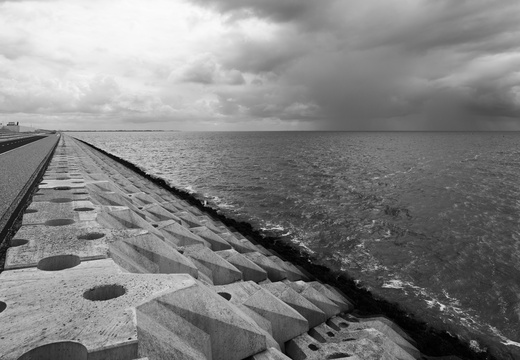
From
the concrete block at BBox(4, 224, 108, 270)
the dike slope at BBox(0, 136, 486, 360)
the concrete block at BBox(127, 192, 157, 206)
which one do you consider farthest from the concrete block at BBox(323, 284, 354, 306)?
the concrete block at BBox(127, 192, 157, 206)

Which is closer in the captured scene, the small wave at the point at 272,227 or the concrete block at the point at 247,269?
the concrete block at the point at 247,269

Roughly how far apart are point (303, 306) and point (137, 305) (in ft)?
16.6

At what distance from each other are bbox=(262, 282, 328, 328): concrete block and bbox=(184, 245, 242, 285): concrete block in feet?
3.81

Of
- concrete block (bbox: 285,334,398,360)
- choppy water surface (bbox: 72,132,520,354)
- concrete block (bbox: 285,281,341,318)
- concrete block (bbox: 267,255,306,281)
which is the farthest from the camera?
choppy water surface (bbox: 72,132,520,354)

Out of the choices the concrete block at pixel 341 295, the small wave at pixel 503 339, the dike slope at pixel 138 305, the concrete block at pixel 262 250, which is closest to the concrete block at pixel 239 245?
the concrete block at pixel 262 250

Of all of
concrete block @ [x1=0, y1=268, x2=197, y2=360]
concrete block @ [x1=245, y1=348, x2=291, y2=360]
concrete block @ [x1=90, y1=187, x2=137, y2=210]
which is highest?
concrete block @ [x1=0, y1=268, x2=197, y2=360]

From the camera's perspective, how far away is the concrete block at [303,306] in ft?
25.3

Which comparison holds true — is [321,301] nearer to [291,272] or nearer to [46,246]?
[291,272]

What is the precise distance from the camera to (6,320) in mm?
3350

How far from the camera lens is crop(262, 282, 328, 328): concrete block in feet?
25.3

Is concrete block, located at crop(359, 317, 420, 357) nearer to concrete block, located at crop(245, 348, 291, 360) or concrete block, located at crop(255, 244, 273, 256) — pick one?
concrete block, located at crop(245, 348, 291, 360)

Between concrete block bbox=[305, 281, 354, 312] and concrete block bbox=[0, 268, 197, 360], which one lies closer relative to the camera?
concrete block bbox=[0, 268, 197, 360]

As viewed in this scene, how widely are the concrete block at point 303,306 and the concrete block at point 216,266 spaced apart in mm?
1162

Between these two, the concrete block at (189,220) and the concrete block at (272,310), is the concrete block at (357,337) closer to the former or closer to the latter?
the concrete block at (272,310)
